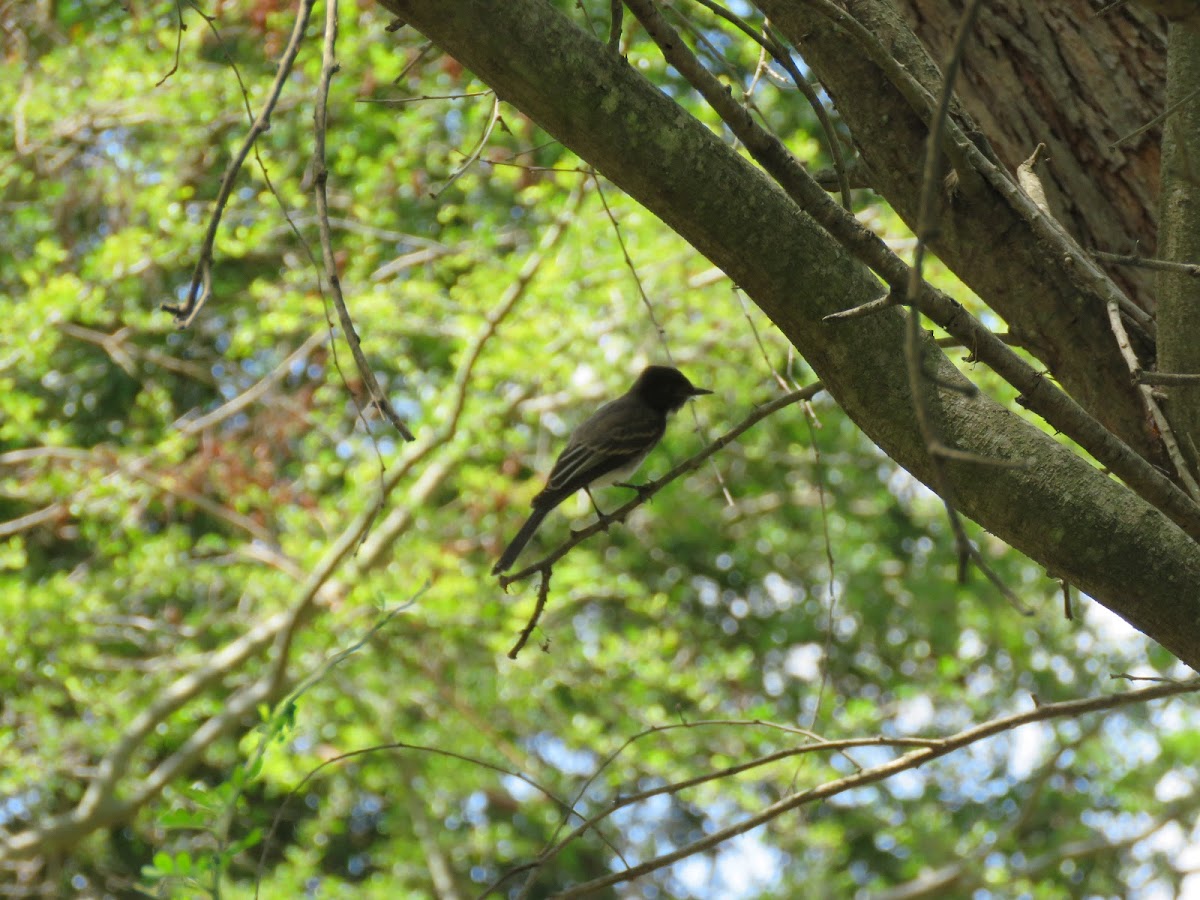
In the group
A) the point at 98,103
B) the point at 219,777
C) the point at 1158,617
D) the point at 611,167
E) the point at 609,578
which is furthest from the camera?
the point at 219,777

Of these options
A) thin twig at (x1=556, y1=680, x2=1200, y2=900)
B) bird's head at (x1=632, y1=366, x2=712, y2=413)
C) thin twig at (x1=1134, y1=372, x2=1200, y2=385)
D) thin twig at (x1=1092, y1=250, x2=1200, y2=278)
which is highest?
bird's head at (x1=632, y1=366, x2=712, y2=413)

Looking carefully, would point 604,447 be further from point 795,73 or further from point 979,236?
point 795,73

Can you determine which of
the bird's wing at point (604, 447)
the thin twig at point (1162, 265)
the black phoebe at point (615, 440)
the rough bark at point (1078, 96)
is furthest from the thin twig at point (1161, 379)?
the bird's wing at point (604, 447)

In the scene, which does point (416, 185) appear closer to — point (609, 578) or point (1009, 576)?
A: point (609, 578)

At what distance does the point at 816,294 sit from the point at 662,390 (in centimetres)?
397

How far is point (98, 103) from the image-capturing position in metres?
7.93

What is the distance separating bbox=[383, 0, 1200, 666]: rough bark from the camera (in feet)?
6.51

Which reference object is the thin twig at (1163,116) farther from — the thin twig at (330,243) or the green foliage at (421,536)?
the green foliage at (421,536)

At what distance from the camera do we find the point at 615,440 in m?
5.69

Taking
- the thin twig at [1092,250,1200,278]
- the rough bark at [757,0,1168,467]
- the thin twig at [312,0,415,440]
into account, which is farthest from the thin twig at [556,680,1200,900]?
the thin twig at [312,0,415,440]

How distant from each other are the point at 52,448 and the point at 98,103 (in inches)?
89.4

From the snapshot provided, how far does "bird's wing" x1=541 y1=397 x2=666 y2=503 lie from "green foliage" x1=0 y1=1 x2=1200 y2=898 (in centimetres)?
107

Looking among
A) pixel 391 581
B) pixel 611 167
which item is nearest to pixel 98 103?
pixel 391 581

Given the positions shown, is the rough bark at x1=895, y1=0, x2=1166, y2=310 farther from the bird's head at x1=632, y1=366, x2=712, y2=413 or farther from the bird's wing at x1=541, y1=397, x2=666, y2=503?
the bird's head at x1=632, y1=366, x2=712, y2=413
